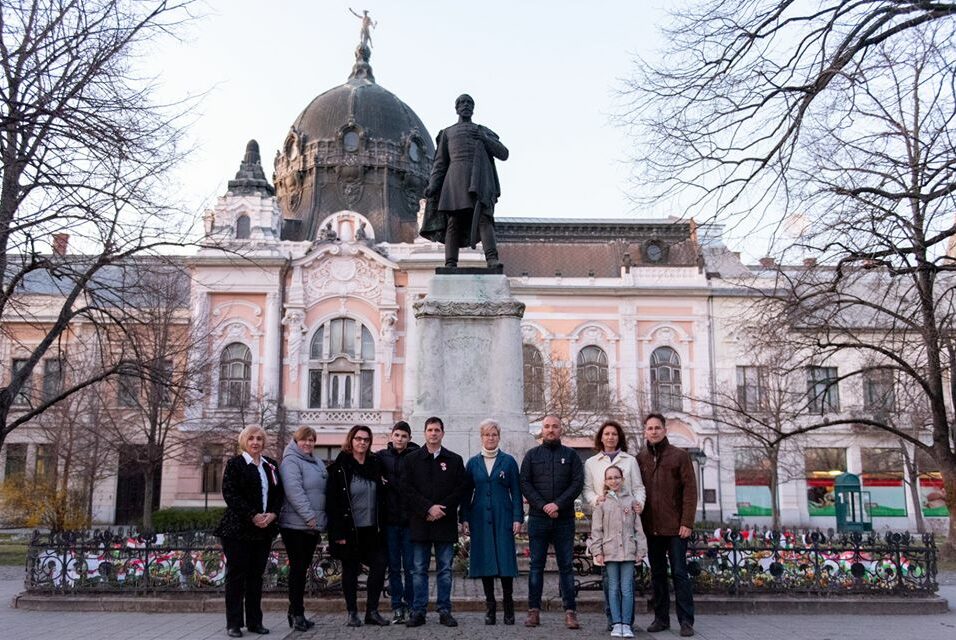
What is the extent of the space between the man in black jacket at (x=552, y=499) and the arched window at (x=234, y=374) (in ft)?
116

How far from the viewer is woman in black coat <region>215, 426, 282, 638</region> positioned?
808 centimetres

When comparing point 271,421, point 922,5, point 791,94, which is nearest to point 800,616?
point 791,94

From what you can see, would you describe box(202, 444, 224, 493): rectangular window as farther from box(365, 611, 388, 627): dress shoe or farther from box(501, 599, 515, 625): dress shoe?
box(501, 599, 515, 625): dress shoe

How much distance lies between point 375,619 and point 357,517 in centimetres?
97

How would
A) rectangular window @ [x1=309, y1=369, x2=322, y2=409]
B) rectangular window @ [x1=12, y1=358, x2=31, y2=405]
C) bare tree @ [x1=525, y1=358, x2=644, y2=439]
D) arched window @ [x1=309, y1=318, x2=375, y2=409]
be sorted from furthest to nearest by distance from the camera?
arched window @ [x1=309, y1=318, x2=375, y2=409], rectangular window @ [x1=309, y1=369, x2=322, y2=409], bare tree @ [x1=525, y1=358, x2=644, y2=439], rectangular window @ [x1=12, y1=358, x2=31, y2=405]

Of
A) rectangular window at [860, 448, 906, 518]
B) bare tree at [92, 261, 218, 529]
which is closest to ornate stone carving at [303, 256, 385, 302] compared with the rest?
bare tree at [92, 261, 218, 529]

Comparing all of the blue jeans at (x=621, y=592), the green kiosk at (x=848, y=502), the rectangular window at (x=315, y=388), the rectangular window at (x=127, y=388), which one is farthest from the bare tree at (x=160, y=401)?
the green kiosk at (x=848, y=502)

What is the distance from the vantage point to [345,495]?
846 centimetres

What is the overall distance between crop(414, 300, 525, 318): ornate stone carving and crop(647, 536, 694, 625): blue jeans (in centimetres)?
377

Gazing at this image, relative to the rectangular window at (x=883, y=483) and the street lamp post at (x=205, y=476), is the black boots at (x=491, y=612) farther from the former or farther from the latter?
the rectangular window at (x=883, y=483)

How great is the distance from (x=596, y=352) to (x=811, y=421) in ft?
36.5

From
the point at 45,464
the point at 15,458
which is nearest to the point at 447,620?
the point at 45,464

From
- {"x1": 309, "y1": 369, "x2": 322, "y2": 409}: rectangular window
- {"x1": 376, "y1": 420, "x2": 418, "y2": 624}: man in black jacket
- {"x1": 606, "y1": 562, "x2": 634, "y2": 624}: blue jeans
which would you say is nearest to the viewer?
{"x1": 606, "y1": 562, "x2": 634, "y2": 624}: blue jeans

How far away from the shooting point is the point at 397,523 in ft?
27.7
